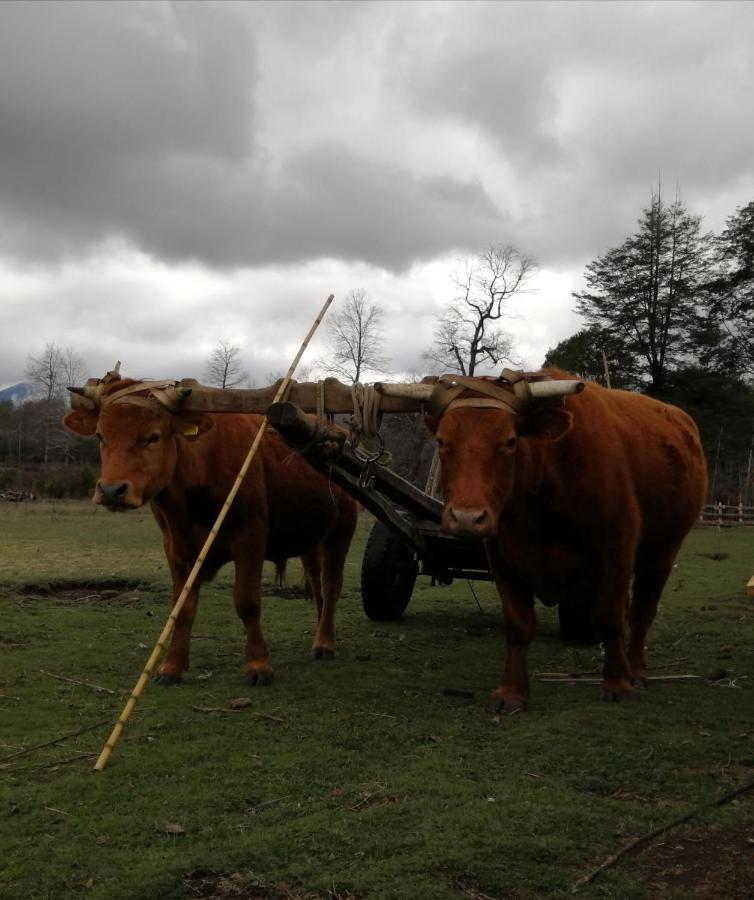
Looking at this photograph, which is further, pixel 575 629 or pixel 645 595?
pixel 575 629

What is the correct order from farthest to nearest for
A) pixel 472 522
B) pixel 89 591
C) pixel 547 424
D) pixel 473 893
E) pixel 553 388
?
1. pixel 89 591
2. pixel 547 424
3. pixel 553 388
4. pixel 472 522
5. pixel 473 893

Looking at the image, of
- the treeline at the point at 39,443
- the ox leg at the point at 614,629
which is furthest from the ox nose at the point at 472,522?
the treeline at the point at 39,443

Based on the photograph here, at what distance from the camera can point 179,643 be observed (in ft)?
21.6

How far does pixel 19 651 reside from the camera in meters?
7.55

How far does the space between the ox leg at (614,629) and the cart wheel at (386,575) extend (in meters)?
3.58

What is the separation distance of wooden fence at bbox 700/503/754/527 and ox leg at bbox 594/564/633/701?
1167 inches

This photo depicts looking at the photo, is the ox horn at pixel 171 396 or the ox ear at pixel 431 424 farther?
the ox horn at pixel 171 396

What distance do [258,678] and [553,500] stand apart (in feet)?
8.25

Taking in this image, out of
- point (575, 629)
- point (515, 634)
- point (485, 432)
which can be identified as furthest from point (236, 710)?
point (575, 629)

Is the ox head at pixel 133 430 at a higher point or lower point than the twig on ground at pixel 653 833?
higher

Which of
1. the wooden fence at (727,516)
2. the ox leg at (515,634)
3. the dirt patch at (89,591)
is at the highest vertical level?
the ox leg at (515,634)

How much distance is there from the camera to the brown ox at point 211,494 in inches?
226

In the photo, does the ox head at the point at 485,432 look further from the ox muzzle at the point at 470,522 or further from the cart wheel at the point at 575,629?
the cart wheel at the point at 575,629

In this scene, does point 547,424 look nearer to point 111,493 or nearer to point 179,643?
point 111,493
